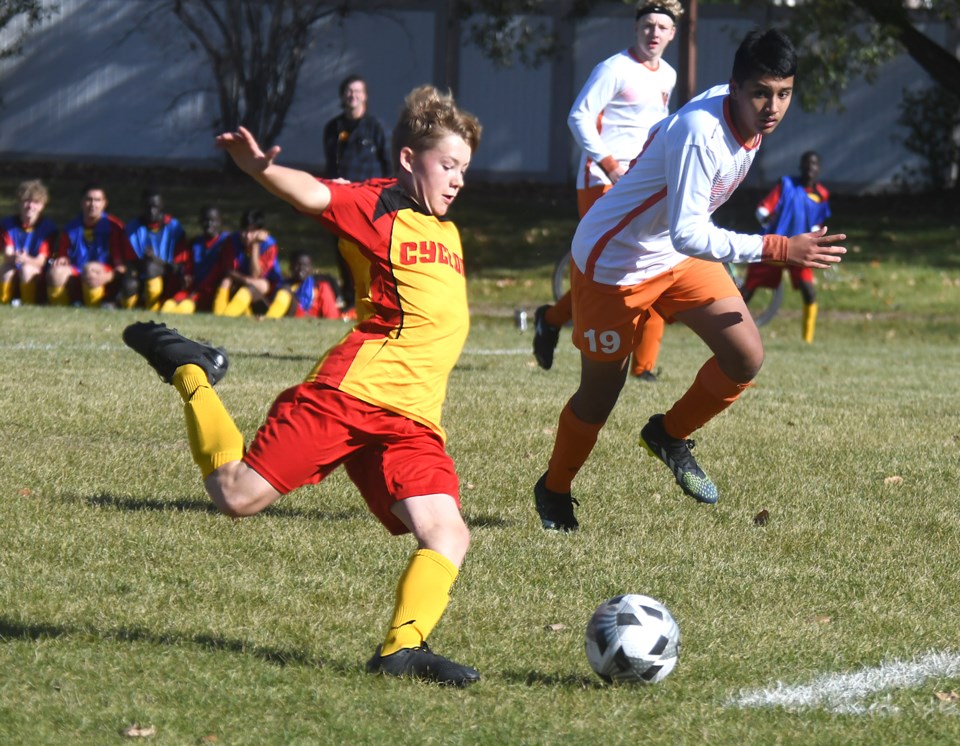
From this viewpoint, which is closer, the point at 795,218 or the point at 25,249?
the point at 25,249

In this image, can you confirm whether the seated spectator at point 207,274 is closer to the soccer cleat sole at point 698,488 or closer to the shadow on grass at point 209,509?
the shadow on grass at point 209,509

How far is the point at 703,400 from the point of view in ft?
20.2

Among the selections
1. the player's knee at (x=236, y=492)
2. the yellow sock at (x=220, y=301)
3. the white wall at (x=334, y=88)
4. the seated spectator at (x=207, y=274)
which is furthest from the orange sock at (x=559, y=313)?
the white wall at (x=334, y=88)

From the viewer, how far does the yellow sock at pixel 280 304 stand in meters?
15.8

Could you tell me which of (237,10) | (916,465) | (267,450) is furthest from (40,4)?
(267,450)

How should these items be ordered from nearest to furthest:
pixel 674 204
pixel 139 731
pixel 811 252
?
pixel 139 731 < pixel 811 252 < pixel 674 204

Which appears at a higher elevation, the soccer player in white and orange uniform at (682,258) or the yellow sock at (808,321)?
the soccer player in white and orange uniform at (682,258)

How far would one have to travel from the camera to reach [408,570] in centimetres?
412

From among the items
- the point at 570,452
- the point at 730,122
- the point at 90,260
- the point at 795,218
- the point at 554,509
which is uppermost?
the point at 730,122

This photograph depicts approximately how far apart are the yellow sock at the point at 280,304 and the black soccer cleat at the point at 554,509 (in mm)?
10043

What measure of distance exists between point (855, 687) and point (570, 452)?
81.7 inches

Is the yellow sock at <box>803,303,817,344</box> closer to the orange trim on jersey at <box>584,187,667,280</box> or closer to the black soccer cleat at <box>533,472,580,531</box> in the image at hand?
the black soccer cleat at <box>533,472,580,531</box>

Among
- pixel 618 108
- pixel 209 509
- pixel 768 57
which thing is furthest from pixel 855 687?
pixel 618 108

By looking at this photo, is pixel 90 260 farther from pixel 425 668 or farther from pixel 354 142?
pixel 425 668
